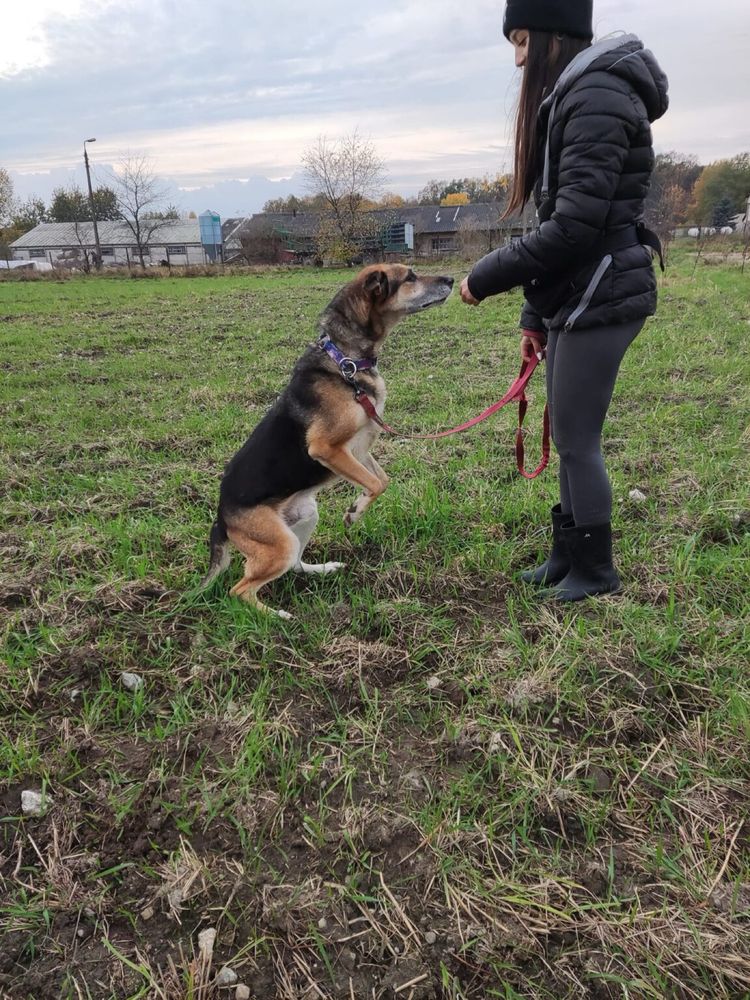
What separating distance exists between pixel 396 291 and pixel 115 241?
266 ft

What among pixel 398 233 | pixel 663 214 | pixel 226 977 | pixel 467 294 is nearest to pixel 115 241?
pixel 398 233

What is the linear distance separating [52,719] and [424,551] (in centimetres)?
209

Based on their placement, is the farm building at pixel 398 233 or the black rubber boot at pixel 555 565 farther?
the farm building at pixel 398 233

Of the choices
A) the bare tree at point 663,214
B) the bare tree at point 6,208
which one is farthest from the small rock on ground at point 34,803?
the bare tree at point 6,208

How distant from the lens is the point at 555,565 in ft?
10.7

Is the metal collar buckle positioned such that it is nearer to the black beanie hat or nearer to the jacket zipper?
the jacket zipper

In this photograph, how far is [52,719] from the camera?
2.54 m

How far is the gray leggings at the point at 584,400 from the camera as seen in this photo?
2633mm

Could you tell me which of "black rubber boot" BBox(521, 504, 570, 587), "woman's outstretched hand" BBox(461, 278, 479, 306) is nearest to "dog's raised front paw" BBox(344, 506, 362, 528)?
"black rubber boot" BBox(521, 504, 570, 587)

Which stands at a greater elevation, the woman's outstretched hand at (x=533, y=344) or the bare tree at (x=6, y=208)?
the bare tree at (x=6, y=208)

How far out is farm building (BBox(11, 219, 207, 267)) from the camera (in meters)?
72.4

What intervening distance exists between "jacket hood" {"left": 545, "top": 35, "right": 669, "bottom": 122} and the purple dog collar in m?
1.58

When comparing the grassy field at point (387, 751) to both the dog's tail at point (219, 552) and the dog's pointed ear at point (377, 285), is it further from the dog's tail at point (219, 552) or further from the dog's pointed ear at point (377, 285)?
the dog's pointed ear at point (377, 285)

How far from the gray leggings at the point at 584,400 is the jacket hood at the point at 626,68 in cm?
87
